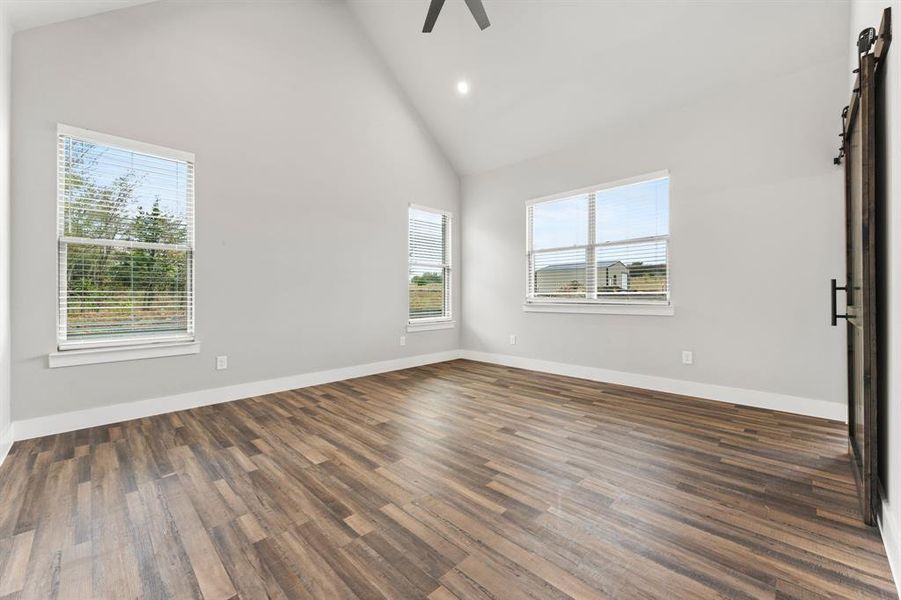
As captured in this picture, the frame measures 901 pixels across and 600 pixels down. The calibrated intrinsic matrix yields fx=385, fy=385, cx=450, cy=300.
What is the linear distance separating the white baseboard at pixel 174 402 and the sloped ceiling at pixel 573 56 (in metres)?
3.49

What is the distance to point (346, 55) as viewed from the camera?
4.70 m

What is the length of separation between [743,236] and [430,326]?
3797mm


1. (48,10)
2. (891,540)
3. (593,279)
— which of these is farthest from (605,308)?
(48,10)

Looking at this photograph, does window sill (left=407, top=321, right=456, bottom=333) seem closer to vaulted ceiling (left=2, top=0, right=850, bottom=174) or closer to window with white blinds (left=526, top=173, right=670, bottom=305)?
window with white blinds (left=526, top=173, right=670, bottom=305)

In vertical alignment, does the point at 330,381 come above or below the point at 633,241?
below

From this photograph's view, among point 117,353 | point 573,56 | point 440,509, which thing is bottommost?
point 440,509

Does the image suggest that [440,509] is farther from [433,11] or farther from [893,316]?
[433,11]

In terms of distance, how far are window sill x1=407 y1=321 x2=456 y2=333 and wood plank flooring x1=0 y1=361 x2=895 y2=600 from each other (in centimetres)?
223

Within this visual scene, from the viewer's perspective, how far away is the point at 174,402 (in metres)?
3.45

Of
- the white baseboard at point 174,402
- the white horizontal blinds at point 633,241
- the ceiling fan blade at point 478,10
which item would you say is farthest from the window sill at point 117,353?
the white horizontal blinds at point 633,241

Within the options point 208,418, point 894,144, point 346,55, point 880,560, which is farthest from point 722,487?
point 346,55

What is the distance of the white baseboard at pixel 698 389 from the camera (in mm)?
3211

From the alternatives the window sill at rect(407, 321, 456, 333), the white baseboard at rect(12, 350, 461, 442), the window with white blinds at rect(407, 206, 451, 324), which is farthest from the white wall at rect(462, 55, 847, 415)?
the white baseboard at rect(12, 350, 461, 442)

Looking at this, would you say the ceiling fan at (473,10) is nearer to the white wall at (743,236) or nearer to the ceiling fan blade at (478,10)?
the ceiling fan blade at (478,10)
